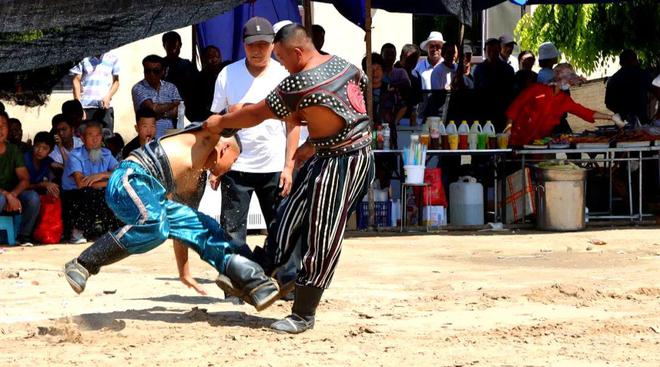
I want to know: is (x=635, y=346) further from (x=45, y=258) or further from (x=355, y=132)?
(x=45, y=258)

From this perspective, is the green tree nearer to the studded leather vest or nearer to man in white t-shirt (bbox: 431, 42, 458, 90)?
man in white t-shirt (bbox: 431, 42, 458, 90)

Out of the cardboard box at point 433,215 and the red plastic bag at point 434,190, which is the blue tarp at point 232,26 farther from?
the cardboard box at point 433,215

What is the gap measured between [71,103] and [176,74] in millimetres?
1367

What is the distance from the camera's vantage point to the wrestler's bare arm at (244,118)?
6969 mm

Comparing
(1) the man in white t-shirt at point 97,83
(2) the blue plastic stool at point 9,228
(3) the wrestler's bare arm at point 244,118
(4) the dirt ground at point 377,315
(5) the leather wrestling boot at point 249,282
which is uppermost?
(1) the man in white t-shirt at point 97,83

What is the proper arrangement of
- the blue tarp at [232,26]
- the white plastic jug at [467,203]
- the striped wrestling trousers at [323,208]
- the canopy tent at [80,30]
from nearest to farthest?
the striped wrestling trousers at [323,208] < the canopy tent at [80,30] < the white plastic jug at [467,203] < the blue tarp at [232,26]

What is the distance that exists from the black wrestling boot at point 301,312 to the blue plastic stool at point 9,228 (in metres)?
5.61

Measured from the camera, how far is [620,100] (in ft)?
51.4

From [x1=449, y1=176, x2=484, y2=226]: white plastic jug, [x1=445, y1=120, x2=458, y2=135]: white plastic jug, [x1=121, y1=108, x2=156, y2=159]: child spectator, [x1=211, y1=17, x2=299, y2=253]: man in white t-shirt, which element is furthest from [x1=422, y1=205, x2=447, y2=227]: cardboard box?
[x1=211, y1=17, x2=299, y2=253]: man in white t-shirt

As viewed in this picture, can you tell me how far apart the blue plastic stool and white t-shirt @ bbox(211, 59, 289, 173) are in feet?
14.6

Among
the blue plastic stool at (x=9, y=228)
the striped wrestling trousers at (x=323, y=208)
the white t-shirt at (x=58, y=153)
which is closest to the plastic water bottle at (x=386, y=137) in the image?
the white t-shirt at (x=58, y=153)

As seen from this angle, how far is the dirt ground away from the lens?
661 cm

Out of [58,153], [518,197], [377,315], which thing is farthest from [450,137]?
[377,315]

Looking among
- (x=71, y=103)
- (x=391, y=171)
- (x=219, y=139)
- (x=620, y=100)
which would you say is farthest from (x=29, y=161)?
(x=620, y=100)
